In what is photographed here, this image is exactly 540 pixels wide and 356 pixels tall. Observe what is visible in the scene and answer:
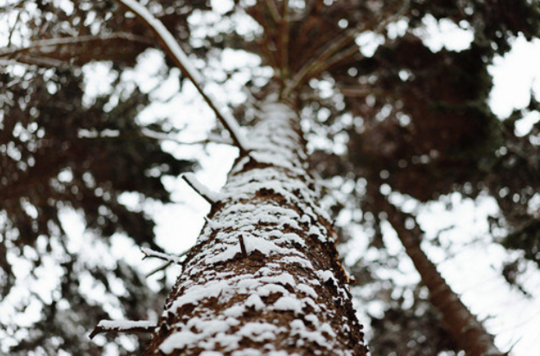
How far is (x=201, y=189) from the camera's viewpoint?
2248mm

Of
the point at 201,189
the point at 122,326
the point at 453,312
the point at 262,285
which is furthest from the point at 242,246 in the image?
the point at 453,312

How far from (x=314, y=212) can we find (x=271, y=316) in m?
1.17

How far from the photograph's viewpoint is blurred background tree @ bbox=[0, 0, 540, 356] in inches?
175

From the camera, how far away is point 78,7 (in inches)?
150

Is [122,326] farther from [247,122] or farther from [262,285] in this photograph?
[247,122]

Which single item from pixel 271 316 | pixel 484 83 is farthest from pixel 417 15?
pixel 271 316

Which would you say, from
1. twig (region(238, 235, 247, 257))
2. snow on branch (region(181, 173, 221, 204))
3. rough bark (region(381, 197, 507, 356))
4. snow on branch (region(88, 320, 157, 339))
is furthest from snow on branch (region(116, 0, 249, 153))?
rough bark (region(381, 197, 507, 356))

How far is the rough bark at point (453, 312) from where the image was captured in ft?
14.5

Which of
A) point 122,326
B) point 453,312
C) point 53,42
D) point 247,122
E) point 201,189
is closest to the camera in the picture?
point 122,326

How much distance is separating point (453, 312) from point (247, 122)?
404 cm

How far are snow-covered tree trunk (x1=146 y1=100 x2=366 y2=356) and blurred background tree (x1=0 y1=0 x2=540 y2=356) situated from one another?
76.1 inches

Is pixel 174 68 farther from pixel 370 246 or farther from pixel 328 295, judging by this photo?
pixel 328 295

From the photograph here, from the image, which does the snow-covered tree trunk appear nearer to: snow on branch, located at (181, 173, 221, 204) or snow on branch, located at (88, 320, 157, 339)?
snow on branch, located at (181, 173, 221, 204)

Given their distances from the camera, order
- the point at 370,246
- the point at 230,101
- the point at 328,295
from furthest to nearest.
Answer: the point at 370,246 < the point at 230,101 < the point at 328,295
